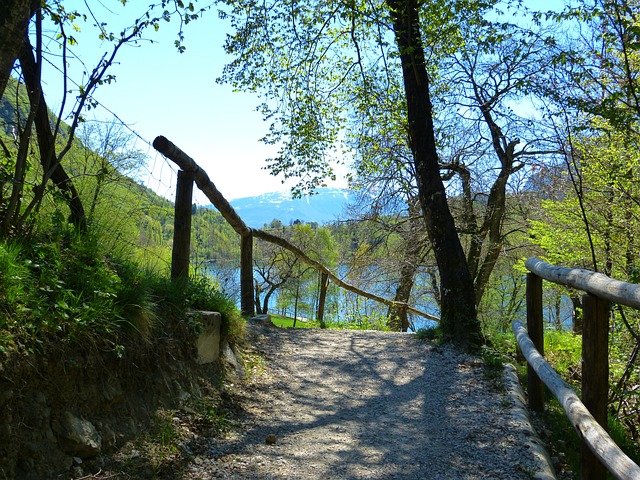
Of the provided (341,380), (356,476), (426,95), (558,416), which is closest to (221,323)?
(341,380)

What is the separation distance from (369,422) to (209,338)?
1.56 m

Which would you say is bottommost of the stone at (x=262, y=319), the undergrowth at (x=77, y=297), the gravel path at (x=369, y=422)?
the gravel path at (x=369, y=422)

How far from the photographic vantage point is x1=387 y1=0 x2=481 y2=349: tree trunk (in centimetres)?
679

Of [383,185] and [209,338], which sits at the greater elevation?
[383,185]

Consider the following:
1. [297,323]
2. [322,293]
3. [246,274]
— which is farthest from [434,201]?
[297,323]

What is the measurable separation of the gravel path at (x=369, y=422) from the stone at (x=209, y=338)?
446 millimetres

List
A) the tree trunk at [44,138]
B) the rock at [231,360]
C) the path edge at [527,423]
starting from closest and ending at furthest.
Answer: the path edge at [527,423] < the tree trunk at [44,138] < the rock at [231,360]

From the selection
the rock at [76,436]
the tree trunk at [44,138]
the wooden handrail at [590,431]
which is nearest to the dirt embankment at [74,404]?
the rock at [76,436]

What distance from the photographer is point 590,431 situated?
8.32 feet

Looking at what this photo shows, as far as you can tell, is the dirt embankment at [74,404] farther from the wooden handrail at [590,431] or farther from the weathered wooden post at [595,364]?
the weathered wooden post at [595,364]

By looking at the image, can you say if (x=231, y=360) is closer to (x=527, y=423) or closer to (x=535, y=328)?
(x=527, y=423)

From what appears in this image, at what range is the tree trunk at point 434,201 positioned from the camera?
22.3 ft

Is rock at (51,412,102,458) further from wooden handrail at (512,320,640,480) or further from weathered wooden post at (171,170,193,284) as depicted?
wooden handrail at (512,320,640,480)

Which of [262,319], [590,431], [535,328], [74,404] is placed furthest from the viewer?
[262,319]
